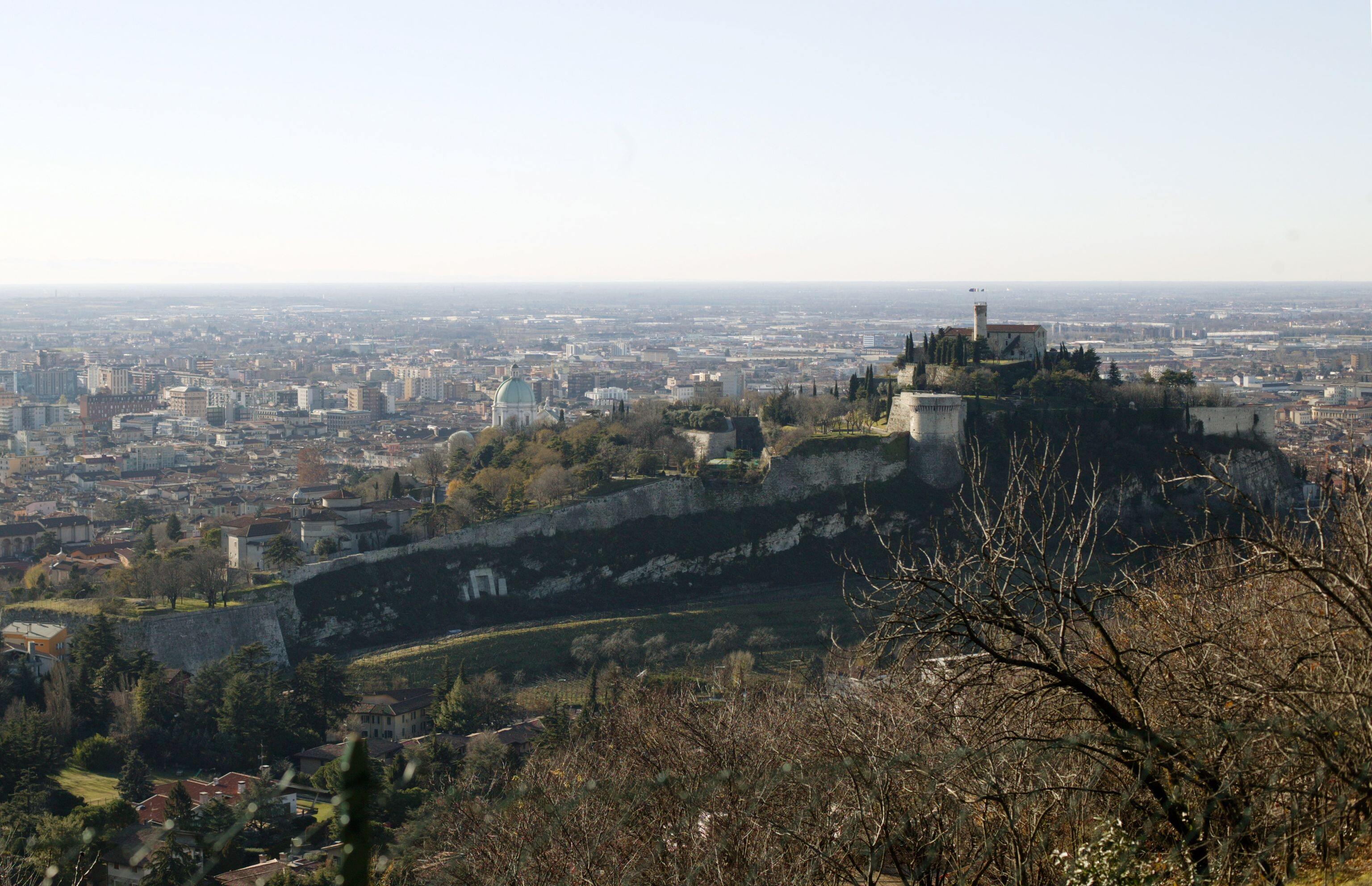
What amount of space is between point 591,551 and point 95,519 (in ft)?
49.4

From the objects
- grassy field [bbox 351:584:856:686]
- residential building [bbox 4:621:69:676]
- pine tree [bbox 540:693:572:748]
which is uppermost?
pine tree [bbox 540:693:572:748]

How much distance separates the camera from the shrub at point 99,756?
16547mm

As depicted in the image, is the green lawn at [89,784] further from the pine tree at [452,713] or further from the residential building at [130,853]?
the pine tree at [452,713]

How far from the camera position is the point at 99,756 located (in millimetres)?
16625

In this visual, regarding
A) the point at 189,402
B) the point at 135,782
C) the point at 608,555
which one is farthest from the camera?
the point at 189,402

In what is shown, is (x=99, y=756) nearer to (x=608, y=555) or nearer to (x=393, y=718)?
(x=393, y=718)

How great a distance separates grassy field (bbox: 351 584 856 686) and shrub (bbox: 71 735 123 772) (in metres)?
3.72

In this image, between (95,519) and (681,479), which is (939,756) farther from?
(95,519)

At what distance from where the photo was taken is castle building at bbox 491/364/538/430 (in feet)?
134

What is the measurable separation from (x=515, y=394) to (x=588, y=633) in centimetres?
2098

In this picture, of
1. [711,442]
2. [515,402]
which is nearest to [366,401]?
[515,402]

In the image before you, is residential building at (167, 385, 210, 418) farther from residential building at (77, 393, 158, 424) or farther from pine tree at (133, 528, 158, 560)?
pine tree at (133, 528, 158, 560)

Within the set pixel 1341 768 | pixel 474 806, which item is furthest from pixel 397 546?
pixel 1341 768

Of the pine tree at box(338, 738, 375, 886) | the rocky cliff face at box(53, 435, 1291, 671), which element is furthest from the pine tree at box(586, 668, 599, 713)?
the pine tree at box(338, 738, 375, 886)
